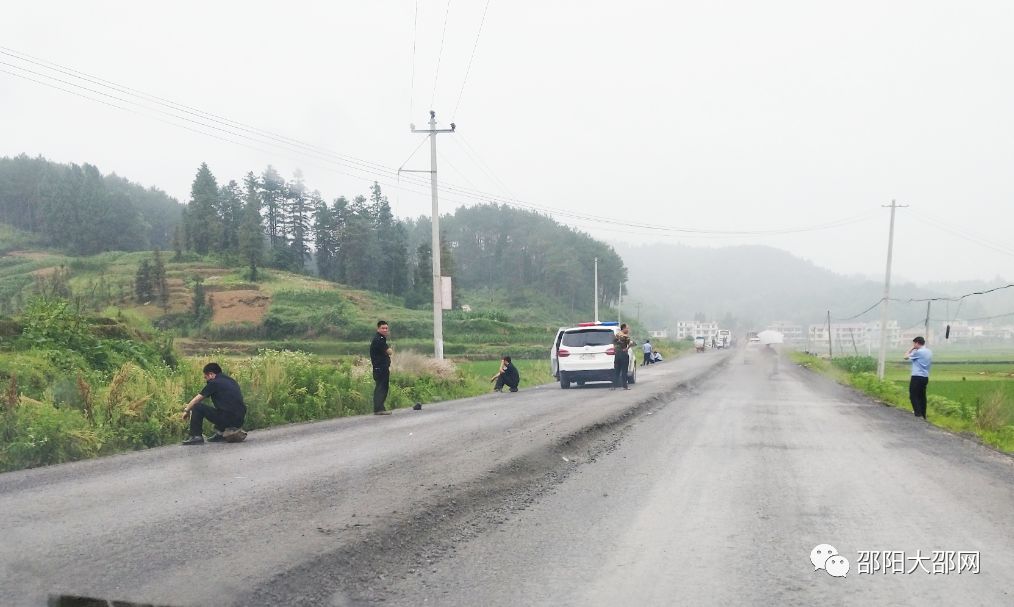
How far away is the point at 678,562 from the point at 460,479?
132 inches

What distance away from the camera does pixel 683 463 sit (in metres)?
9.59

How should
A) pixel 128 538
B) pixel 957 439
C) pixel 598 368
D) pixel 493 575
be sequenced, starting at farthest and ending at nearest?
1. pixel 598 368
2. pixel 957 439
3. pixel 128 538
4. pixel 493 575

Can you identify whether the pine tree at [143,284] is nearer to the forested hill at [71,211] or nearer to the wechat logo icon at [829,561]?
the forested hill at [71,211]

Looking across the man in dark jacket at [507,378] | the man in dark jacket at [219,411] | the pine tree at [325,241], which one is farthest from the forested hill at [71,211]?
the man in dark jacket at [219,411]

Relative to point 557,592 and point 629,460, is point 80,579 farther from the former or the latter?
point 629,460

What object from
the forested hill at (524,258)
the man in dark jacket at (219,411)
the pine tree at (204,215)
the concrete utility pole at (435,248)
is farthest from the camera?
the forested hill at (524,258)

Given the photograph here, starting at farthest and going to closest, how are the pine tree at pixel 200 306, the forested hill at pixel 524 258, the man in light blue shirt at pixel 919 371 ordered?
the forested hill at pixel 524 258 → the pine tree at pixel 200 306 → the man in light blue shirt at pixel 919 371

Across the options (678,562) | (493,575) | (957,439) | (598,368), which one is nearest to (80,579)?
(493,575)

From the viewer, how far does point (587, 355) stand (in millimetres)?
24359

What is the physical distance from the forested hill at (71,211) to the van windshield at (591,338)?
65.6 m

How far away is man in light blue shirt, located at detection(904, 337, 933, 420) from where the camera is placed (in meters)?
16.8

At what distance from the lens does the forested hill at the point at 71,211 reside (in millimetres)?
78750

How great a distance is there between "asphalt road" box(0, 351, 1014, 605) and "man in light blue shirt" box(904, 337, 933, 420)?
531cm

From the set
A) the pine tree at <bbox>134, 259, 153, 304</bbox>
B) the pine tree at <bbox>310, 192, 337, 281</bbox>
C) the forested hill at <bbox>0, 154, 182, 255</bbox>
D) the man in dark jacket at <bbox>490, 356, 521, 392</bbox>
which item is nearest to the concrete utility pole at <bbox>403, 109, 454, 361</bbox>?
the man in dark jacket at <bbox>490, 356, 521, 392</bbox>
